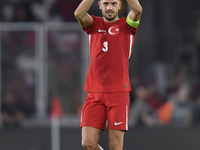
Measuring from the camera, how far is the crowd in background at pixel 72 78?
26.1 feet

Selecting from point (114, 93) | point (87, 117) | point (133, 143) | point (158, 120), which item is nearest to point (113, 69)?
point (114, 93)

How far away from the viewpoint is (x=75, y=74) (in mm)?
8453

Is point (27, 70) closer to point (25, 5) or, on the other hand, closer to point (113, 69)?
point (25, 5)

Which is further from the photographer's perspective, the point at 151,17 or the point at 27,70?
the point at 151,17

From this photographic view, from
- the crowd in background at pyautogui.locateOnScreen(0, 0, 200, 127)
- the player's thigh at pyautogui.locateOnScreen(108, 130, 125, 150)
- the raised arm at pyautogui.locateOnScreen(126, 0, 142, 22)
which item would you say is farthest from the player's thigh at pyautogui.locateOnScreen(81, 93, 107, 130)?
the crowd in background at pyautogui.locateOnScreen(0, 0, 200, 127)

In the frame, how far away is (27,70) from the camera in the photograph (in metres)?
8.47

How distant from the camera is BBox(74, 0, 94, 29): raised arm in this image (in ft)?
14.4

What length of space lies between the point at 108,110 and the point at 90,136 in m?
0.35

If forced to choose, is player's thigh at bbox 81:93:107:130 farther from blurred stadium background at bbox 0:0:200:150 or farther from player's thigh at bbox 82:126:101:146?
blurred stadium background at bbox 0:0:200:150

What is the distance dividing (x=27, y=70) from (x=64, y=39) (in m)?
1.01

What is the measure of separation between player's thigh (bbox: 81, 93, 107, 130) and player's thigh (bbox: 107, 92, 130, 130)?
9cm

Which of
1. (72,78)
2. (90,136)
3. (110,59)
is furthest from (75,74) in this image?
(90,136)

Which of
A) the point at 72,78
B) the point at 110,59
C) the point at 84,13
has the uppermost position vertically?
the point at 84,13

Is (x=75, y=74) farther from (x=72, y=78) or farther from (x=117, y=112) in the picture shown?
(x=117, y=112)
